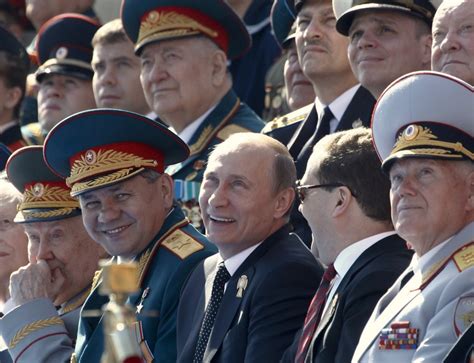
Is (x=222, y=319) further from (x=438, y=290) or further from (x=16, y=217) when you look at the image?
(x=16, y=217)

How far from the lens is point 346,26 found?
742cm

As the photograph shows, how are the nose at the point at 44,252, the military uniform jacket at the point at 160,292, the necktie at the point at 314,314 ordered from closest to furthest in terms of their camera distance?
the necktie at the point at 314,314, the military uniform jacket at the point at 160,292, the nose at the point at 44,252

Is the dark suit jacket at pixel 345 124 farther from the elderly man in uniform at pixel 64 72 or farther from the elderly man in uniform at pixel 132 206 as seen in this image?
the elderly man in uniform at pixel 64 72

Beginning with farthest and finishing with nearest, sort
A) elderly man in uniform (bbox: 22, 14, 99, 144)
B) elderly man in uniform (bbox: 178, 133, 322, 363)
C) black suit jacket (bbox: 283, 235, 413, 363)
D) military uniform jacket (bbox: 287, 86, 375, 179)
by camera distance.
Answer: elderly man in uniform (bbox: 22, 14, 99, 144) → military uniform jacket (bbox: 287, 86, 375, 179) → elderly man in uniform (bbox: 178, 133, 322, 363) → black suit jacket (bbox: 283, 235, 413, 363)

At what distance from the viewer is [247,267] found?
6586mm

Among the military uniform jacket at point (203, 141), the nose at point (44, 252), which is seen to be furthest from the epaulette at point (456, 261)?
the military uniform jacket at point (203, 141)

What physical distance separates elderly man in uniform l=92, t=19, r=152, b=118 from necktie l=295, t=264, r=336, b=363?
3671 mm

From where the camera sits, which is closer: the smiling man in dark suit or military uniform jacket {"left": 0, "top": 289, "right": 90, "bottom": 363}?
the smiling man in dark suit

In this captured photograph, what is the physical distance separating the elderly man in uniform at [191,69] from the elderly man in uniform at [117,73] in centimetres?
68

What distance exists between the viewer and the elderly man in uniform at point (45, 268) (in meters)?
7.45

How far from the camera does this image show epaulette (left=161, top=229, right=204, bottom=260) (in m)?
7.19

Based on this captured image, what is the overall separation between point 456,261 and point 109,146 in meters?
2.41

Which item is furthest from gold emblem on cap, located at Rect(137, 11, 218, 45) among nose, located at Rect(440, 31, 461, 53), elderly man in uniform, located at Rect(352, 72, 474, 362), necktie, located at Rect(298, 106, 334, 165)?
elderly man in uniform, located at Rect(352, 72, 474, 362)

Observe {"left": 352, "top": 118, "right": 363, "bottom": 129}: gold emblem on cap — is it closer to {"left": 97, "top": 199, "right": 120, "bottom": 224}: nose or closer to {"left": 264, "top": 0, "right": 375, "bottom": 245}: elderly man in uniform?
{"left": 264, "top": 0, "right": 375, "bottom": 245}: elderly man in uniform
